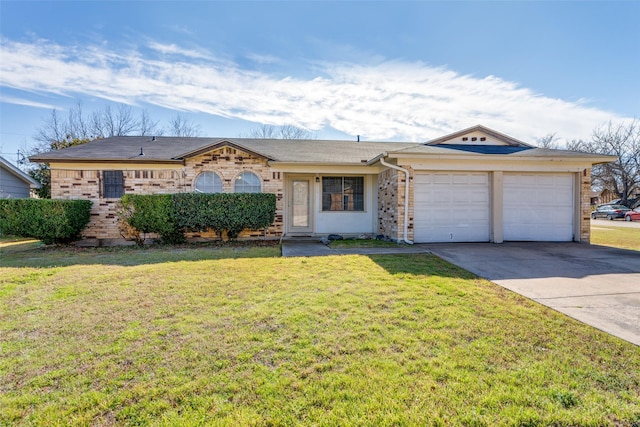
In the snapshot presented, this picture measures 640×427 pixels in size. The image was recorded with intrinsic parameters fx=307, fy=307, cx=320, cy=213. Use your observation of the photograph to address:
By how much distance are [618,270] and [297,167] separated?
8.73 m

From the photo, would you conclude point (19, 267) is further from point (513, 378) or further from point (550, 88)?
point (550, 88)

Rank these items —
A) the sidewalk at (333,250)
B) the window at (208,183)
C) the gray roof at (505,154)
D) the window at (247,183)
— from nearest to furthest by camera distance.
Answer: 1. the sidewalk at (333,250)
2. the gray roof at (505,154)
3. the window at (208,183)
4. the window at (247,183)

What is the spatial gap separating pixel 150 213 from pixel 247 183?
326cm

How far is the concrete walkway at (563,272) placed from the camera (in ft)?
12.3

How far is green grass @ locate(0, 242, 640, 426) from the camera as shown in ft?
6.64

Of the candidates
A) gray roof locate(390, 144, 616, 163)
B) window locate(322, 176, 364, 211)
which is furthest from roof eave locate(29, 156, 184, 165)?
gray roof locate(390, 144, 616, 163)

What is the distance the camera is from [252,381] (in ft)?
7.75

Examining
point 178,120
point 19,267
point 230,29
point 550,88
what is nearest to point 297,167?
point 230,29

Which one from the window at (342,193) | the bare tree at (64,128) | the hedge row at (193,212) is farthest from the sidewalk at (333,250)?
the bare tree at (64,128)

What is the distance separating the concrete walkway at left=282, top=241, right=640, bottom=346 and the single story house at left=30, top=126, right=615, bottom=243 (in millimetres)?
906

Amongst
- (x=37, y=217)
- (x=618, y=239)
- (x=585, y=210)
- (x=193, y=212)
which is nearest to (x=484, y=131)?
(x=585, y=210)

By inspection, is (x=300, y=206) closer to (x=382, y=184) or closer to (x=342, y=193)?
(x=342, y=193)

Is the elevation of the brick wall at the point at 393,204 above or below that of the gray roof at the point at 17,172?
below

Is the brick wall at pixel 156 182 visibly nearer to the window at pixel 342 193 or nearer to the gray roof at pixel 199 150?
the gray roof at pixel 199 150
